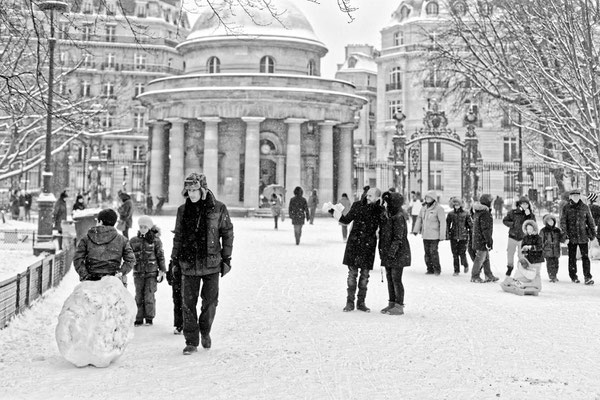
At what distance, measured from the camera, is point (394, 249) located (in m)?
10.0

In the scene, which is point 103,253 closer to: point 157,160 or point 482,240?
point 482,240

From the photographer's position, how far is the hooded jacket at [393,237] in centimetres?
1004

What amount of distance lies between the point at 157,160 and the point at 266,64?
8.10 metres

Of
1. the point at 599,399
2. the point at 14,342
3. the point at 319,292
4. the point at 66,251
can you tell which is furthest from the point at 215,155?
the point at 599,399

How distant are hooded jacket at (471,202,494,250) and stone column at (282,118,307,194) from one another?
22.9m

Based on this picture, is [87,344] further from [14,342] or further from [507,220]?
[507,220]

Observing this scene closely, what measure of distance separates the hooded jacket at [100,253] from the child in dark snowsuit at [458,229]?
8.87 meters

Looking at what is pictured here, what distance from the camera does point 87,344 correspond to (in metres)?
6.95

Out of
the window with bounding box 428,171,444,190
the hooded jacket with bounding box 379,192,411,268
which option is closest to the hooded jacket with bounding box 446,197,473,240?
the hooded jacket with bounding box 379,192,411,268

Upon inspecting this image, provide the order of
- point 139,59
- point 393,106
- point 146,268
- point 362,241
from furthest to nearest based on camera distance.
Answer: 1. point 139,59
2. point 393,106
3. point 362,241
4. point 146,268

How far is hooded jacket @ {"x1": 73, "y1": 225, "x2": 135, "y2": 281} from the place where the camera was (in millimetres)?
7369

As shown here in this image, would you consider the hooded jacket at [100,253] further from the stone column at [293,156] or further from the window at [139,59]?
the window at [139,59]

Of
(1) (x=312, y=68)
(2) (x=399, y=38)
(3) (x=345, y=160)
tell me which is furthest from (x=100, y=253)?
(2) (x=399, y=38)

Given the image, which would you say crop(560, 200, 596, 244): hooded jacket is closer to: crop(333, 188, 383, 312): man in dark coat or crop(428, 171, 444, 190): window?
crop(333, 188, 383, 312): man in dark coat
